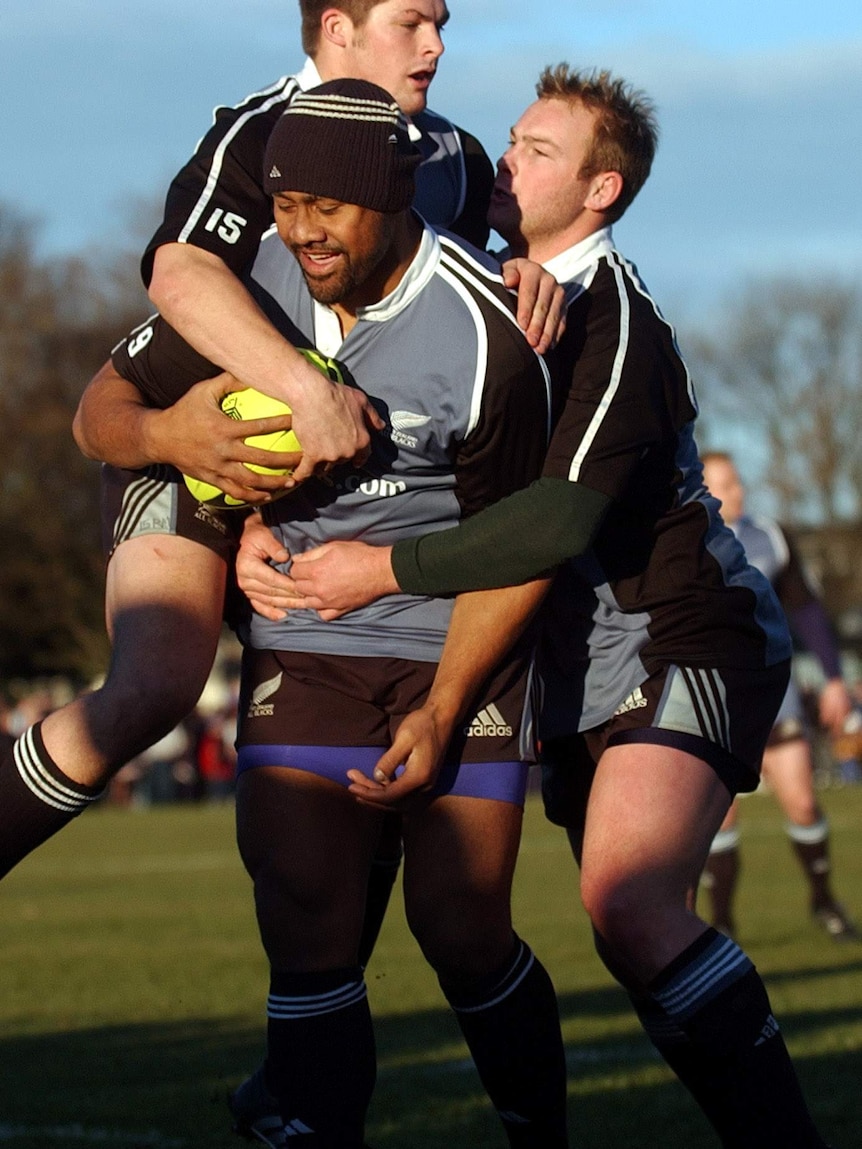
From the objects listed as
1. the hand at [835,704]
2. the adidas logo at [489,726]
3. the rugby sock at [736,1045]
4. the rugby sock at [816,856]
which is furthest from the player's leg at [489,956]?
the rugby sock at [816,856]

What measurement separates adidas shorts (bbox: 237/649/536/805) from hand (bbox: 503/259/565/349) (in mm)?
821

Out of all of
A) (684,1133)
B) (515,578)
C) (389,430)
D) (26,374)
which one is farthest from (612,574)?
(26,374)

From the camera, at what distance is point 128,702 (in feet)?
14.6

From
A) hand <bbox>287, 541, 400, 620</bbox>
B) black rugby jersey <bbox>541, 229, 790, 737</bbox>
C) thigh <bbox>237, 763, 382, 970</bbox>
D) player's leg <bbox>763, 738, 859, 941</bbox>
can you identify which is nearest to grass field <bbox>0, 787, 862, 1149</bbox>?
player's leg <bbox>763, 738, 859, 941</bbox>

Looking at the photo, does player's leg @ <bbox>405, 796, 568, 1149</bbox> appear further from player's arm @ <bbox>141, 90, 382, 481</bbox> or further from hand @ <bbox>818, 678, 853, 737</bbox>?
hand @ <bbox>818, 678, 853, 737</bbox>

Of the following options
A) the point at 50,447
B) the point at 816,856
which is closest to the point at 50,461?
the point at 50,447

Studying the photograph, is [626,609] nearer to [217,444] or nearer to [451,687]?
[451,687]

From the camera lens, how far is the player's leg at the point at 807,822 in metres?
10.8

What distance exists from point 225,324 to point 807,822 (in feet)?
24.6

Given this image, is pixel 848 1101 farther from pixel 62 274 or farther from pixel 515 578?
pixel 62 274

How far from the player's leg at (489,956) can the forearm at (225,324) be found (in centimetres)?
110

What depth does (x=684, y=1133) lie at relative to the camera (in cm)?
557

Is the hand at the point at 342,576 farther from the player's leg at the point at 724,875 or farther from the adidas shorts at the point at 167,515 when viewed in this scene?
the player's leg at the point at 724,875

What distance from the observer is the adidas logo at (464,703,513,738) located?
4578mm
